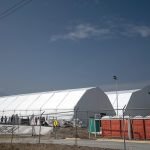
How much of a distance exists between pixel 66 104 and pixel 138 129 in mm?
28293

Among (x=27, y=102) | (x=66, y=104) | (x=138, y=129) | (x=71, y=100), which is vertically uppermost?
(x=27, y=102)

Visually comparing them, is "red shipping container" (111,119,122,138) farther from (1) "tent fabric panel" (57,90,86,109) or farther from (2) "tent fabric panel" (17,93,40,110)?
(2) "tent fabric panel" (17,93,40,110)

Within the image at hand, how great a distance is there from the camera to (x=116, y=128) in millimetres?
29734

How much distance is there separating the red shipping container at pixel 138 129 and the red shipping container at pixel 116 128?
2.18m

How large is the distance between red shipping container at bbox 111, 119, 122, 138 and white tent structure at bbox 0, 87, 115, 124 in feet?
67.0

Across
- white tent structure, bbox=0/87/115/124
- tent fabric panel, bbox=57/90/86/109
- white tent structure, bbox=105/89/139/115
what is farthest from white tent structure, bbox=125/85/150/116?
tent fabric panel, bbox=57/90/86/109

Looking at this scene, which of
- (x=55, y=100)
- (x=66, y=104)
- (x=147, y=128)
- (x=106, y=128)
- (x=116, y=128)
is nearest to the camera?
(x=147, y=128)

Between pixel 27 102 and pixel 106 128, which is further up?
pixel 27 102

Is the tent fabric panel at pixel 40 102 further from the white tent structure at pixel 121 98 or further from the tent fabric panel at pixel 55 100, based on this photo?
the white tent structure at pixel 121 98

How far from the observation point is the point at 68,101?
182 ft

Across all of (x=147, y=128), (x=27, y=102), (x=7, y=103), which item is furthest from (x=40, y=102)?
(x=147, y=128)

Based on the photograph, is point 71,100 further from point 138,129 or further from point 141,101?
point 138,129

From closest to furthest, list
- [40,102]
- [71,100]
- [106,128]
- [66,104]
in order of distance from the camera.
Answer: [106,128] → [66,104] → [71,100] → [40,102]

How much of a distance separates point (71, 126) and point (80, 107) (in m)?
8.28
